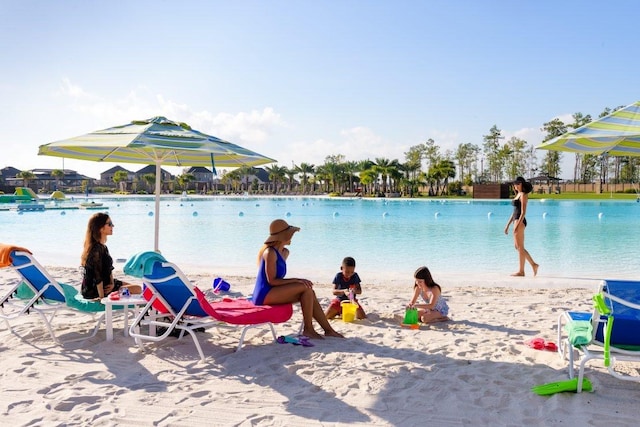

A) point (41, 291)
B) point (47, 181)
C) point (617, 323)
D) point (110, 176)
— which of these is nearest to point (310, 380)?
point (617, 323)

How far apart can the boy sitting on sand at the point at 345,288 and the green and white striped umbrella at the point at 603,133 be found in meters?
2.16

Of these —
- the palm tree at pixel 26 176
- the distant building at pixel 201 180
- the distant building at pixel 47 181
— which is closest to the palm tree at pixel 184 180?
the distant building at pixel 201 180

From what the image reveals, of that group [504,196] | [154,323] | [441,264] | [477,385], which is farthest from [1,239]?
[504,196]

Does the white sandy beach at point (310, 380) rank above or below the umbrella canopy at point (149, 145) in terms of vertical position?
below

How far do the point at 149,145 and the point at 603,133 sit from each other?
3934mm

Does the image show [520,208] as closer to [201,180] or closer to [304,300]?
[304,300]

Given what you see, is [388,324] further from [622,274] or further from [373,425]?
[622,274]

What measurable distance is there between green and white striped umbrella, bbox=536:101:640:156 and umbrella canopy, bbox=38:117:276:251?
317cm

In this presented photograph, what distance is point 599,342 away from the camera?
120 inches

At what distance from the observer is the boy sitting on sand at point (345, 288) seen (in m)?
5.24

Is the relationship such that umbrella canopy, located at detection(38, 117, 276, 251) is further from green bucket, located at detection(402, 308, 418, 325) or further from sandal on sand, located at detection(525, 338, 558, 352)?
sandal on sand, located at detection(525, 338, 558, 352)

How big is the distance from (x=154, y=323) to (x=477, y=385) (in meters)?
2.56

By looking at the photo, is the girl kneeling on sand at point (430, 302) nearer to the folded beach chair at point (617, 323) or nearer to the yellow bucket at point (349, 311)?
the yellow bucket at point (349, 311)

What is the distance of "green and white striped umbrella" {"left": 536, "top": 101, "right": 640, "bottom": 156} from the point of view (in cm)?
383
